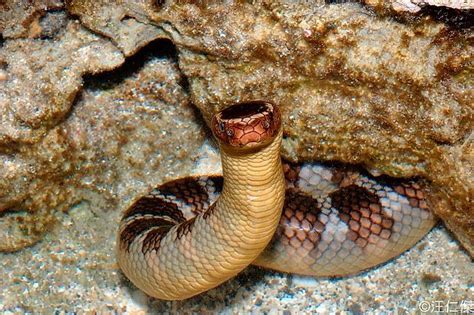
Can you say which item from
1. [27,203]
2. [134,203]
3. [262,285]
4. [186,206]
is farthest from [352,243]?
[27,203]

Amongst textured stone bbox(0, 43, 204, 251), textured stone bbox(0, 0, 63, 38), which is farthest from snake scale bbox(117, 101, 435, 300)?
textured stone bbox(0, 0, 63, 38)

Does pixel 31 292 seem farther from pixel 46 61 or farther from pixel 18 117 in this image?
pixel 46 61

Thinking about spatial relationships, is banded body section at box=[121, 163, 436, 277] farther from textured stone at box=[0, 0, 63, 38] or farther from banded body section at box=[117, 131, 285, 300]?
textured stone at box=[0, 0, 63, 38]

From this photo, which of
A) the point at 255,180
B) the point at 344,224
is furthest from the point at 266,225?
the point at 344,224

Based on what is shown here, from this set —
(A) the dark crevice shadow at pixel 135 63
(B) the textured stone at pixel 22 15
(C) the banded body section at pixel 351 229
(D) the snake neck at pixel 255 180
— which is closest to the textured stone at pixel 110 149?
(A) the dark crevice shadow at pixel 135 63

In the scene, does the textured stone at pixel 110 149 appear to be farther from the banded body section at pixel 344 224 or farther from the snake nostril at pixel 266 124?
the snake nostril at pixel 266 124

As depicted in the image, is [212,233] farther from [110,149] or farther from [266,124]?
[110,149]
